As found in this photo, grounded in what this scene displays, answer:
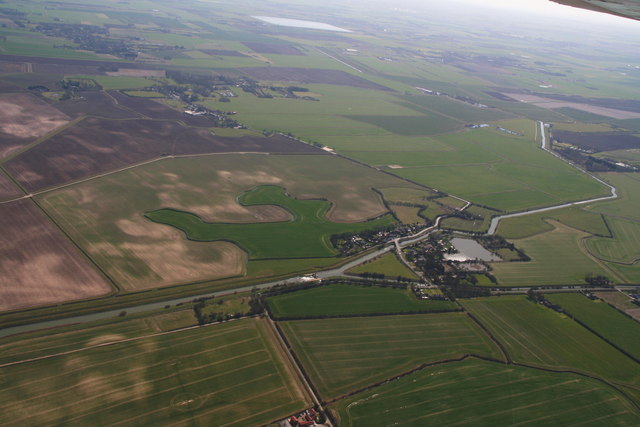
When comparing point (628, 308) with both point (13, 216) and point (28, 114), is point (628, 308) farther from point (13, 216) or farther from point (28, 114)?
point (28, 114)

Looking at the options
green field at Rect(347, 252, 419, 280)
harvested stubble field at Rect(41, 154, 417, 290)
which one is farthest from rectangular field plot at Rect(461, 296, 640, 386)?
harvested stubble field at Rect(41, 154, 417, 290)

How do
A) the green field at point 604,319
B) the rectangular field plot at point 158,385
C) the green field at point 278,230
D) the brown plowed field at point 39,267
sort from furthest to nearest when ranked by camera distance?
the green field at point 278,230, the green field at point 604,319, the brown plowed field at point 39,267, the rectangular field plot at point 158,385

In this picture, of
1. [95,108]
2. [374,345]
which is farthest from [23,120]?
[374,345]

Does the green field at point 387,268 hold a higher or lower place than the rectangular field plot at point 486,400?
higher

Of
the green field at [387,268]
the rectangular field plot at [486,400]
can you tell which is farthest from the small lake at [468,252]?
the rectangular field plot at [486,400]

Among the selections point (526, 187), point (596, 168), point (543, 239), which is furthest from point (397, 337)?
point (596, 168)

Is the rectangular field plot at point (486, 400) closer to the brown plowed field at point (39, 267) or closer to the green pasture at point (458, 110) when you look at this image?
the brown plowed field at point (39, 267)
